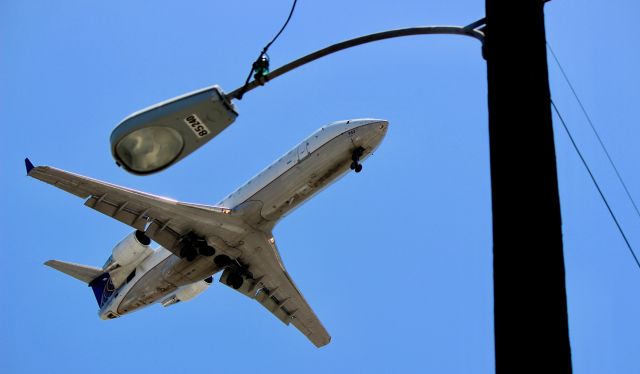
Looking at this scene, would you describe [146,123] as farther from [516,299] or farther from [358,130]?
[358,130]

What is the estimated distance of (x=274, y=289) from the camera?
124ft

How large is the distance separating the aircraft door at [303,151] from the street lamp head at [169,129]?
24.7 m

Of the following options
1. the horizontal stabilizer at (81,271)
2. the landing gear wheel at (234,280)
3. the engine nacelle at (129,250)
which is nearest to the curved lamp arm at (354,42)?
the landing gear wheel at (234,280)

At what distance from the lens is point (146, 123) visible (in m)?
6.06

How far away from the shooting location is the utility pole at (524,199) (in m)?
3.59

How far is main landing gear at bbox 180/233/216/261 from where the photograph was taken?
33.3 meters

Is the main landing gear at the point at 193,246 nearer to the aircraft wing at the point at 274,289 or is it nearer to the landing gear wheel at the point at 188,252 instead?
the landing gear wheel at the point at 188,252

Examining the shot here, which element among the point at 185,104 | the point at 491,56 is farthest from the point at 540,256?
the point at 185,104

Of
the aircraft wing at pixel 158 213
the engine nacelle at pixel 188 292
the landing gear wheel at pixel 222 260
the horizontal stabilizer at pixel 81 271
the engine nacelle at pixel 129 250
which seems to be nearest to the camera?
the aircraft wing at pixel 158 213

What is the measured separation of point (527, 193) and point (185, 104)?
10.5 feet

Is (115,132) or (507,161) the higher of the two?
(115,132)

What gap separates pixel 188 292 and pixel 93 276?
569cm

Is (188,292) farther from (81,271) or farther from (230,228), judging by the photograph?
(230,228)

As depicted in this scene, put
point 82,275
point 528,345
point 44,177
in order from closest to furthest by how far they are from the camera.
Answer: point 528,345 < point 44,177 < point 82,275
